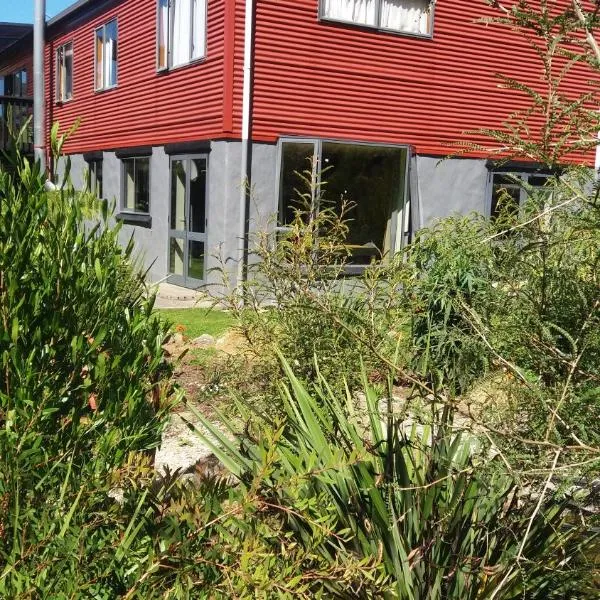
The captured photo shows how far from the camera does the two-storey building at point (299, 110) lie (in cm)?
1338

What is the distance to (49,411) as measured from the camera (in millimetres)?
2027

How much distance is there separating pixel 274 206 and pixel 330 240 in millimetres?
9396

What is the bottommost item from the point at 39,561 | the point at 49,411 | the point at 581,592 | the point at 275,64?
the point at 581,592

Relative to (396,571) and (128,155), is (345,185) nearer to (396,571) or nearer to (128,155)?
(128,155)

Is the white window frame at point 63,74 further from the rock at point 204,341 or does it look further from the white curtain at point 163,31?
the rock at point 204,341

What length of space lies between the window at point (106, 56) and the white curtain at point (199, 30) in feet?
14.7

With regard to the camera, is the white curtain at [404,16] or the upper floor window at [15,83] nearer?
the white curtain at [404,16]

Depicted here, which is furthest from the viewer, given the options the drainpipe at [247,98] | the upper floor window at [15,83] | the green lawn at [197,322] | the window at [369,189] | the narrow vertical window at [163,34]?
the upper floor window at [15,83]

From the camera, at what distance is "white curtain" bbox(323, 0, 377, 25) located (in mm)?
13977

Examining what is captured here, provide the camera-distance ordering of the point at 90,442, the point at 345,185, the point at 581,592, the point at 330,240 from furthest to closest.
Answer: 1. the point at 345,185
2. the point at 330,240
3. the point at 581,592
4. the point at 90,442

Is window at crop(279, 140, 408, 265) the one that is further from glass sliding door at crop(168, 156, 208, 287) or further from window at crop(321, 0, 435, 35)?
window at crop(321, 0, 435, 35)

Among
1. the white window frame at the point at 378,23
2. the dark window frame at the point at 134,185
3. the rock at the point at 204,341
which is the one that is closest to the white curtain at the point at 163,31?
the dark window frame at the point at 134,185

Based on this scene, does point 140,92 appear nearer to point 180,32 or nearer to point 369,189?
point 180,32

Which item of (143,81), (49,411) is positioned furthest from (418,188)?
(49,411)
